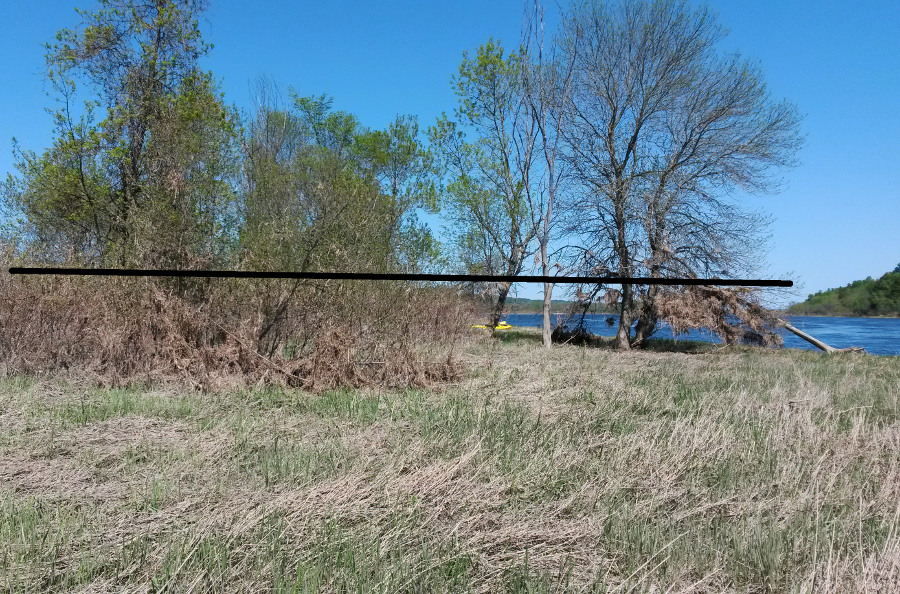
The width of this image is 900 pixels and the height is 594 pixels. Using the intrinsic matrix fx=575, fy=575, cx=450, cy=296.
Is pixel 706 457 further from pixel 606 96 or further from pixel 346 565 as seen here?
pixel 606 96

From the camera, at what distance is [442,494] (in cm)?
397

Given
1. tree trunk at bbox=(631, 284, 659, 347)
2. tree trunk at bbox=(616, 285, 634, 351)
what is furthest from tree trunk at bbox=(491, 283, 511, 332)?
tree trunk at bbox=(631, 284, 659, 347)

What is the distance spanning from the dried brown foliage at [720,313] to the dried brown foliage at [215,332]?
34.5ft

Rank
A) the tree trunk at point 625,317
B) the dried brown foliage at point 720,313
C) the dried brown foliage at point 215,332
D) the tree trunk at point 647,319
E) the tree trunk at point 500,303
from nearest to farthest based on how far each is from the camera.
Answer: the dried brown foliage at point 215,332, the dried brown foliage at point 720,313, the tree trunk at point 647,319, the tree trunk at point 625,317, the tree trunk at point 500,303

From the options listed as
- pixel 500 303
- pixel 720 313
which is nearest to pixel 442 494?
pixel 720 313

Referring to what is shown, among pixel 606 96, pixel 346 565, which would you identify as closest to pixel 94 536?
pixel 346 565

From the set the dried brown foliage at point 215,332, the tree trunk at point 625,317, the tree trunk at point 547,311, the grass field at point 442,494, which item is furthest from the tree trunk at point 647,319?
the grass field at point 442,494

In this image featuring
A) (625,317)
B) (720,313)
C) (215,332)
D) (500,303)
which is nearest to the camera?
(215,332)

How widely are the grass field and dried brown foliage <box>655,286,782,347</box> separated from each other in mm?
10176

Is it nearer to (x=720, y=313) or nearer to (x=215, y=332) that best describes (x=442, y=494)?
(x=215, y=332)

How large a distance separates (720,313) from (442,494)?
632 inches

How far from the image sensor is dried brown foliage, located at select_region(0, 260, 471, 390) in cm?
845

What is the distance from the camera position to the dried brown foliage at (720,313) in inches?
685

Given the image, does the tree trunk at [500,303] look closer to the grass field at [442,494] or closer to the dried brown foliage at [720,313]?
the dried brown foliage at [720,313]
